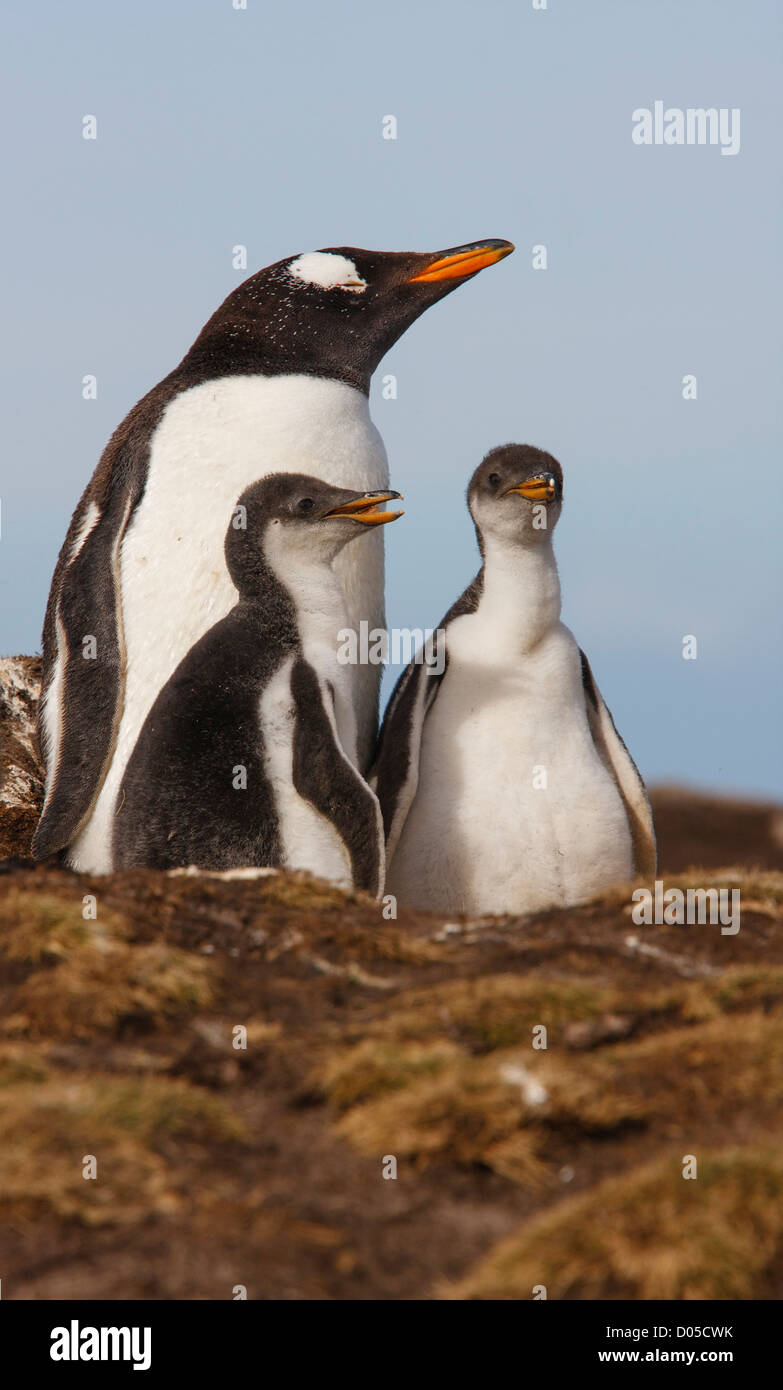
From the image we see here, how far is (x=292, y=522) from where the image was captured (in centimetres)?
697

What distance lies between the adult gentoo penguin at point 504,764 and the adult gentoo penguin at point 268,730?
618 mm

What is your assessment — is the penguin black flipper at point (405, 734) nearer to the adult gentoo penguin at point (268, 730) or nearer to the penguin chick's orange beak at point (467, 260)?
the adult gentoo penguin at point (268, 730)

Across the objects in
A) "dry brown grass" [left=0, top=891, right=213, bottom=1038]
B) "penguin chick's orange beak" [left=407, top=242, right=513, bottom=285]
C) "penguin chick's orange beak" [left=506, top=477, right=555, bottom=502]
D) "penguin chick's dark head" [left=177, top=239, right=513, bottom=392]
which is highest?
"penguin chick's orange beak" [left=407, top=242, right=513, bottom=285]

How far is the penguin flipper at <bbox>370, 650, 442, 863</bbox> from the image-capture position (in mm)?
7375

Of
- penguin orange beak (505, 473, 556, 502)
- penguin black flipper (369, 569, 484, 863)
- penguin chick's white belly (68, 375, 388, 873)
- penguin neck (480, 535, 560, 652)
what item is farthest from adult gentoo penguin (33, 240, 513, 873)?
penguin orange beak (505, 473, 556, 502)

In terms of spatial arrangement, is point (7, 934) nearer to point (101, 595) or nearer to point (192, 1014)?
point (192, 1014)

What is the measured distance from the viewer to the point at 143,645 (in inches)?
299

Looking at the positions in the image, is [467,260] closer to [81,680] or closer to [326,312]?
[326,312]

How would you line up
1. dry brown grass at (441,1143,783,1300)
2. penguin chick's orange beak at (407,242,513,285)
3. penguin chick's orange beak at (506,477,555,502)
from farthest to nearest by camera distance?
penguin chick's orange beak at (407,242,513,285) → penguin chick's orange beak at (506,477,555,502) → dry brown grass at (441,1143,783,1300)

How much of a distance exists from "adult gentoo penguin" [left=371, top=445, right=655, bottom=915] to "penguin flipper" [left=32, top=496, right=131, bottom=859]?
133 cm

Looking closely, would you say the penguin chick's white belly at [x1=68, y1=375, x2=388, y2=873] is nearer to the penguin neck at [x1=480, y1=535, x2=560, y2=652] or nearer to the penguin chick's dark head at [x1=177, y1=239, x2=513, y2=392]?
the penguin chick's dark head at [x1=177, y1=239, x2=513, y2=392]

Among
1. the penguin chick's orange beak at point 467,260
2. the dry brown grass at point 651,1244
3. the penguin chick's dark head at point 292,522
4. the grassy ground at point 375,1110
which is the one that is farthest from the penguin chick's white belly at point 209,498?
the dry brown grass at point 651,1244

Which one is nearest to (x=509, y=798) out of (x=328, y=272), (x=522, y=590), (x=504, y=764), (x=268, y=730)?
(x=504, y=764)
